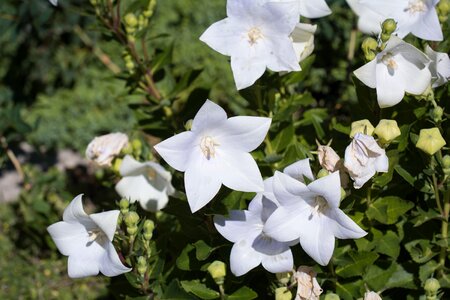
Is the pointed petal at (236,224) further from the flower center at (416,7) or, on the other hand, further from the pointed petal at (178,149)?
the flower center at (416,7)

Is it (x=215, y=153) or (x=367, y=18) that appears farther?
(x=367, y=18)

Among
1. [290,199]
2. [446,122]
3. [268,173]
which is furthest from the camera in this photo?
[268,173]

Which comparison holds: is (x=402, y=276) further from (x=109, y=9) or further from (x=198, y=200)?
(x=109, y=9)

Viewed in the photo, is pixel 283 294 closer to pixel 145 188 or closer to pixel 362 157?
pixel 362 157

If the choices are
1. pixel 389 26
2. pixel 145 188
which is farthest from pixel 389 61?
pixel 145 188

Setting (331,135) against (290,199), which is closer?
(290,199)

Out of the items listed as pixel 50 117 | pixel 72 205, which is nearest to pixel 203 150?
pixel 72 205
